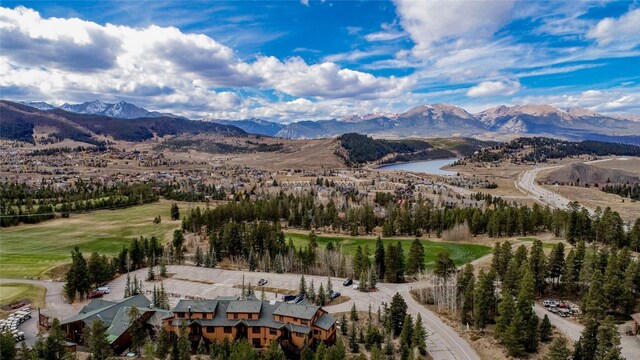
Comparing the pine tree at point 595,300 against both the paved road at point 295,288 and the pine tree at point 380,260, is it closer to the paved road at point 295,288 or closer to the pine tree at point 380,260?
the paved road at point 295,288

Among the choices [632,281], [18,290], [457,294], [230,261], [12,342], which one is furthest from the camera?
[230,261]

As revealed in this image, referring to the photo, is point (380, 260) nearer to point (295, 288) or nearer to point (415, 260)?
point (415, 260)

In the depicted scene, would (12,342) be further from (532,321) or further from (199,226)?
(199,226)

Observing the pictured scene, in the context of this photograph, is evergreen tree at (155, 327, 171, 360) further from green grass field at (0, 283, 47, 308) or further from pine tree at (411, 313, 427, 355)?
green grass field at (0, 283, 47, 308)

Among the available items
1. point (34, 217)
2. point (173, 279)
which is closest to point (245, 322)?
point (173, 279)

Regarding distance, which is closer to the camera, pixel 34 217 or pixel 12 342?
pixel 12 342
